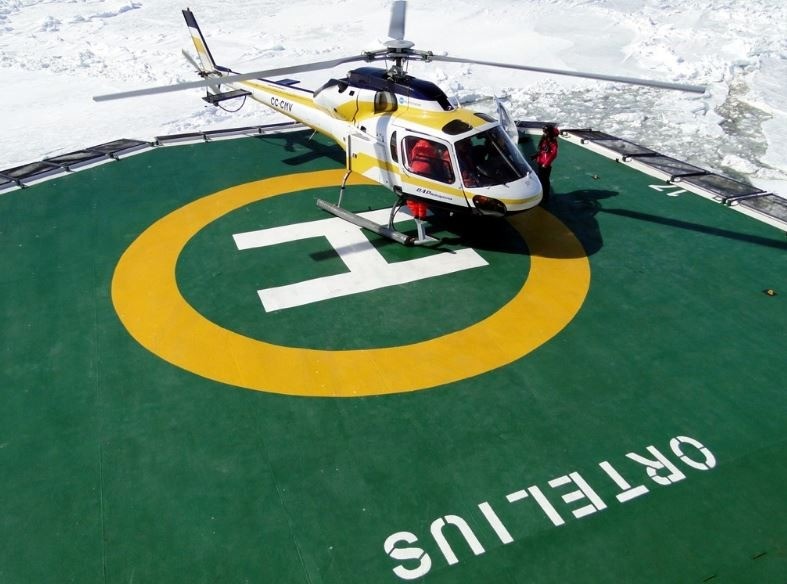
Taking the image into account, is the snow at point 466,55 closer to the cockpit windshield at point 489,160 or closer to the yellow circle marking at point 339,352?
the cockpit windshield at point 489,160

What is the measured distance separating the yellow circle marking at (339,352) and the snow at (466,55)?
10963 millimetres

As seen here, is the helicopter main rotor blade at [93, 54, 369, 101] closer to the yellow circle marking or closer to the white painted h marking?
the white painted h marking

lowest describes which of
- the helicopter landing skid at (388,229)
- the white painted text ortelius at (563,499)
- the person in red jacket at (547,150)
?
the white painted text ortelius at (563,499)

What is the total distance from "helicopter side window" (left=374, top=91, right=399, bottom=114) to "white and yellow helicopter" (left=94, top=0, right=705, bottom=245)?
17 mm

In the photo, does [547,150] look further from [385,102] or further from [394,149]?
[385,102]

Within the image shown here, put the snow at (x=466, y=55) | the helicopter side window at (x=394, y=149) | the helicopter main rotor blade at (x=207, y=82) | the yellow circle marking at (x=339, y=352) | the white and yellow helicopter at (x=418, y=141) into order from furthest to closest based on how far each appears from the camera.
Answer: the snow at (x=466, y=55) < the helicopter side window at (x=394, y=149) < the white and yellow helicopter at (x=418, y=141) < the helicopter main rotor blade at (x=207, y=82) < the yellow circle marking at (x=339, y=352)

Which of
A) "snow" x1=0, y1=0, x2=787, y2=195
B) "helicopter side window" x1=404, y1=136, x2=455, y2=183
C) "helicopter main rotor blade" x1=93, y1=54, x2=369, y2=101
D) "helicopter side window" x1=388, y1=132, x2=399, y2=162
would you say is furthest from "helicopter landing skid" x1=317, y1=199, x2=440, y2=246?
"snow" x1=0, y1=0, x2=787, y2=195

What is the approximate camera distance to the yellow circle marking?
25.0 feet

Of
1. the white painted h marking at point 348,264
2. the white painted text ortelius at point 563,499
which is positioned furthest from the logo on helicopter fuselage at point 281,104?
the white painted text ortelius at point 563,499

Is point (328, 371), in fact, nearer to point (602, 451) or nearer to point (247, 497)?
point (247, 497)

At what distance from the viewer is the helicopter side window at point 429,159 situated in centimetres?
972

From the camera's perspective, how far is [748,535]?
5.65m

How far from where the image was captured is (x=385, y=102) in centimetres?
1056

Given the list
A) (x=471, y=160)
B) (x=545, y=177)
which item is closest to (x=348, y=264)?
(x=471, y=160)
